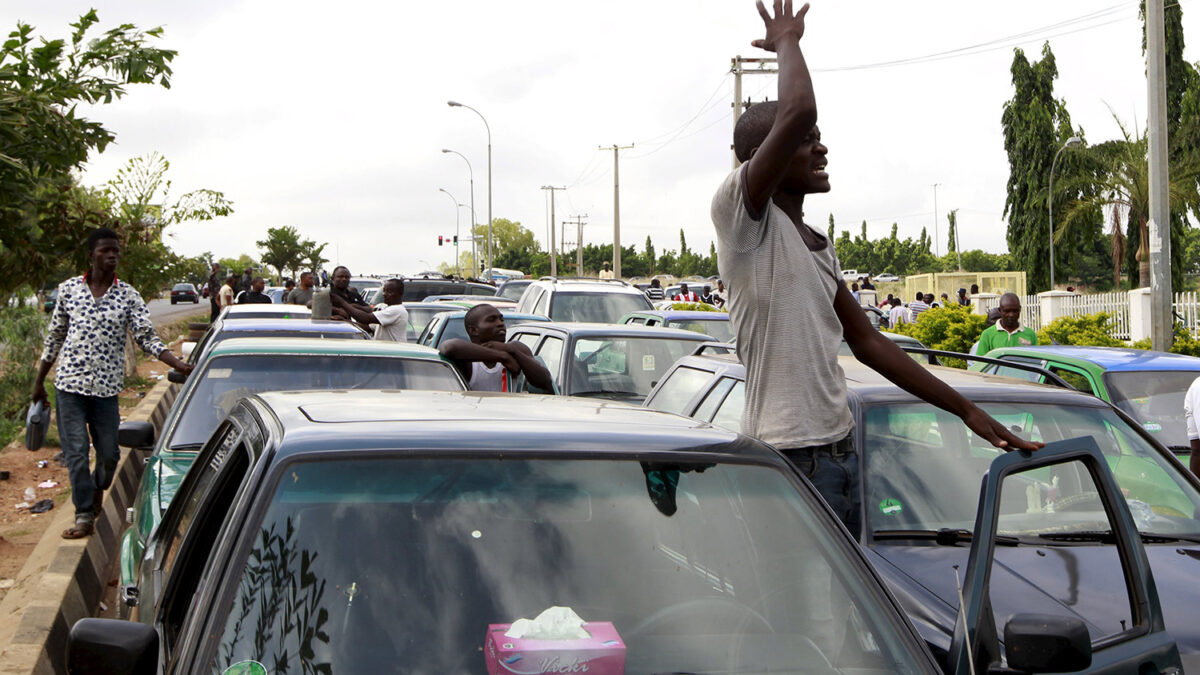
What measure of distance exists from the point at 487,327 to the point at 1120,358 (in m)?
4.19

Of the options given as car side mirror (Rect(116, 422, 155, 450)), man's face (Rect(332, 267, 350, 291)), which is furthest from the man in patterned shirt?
man's face (Rect(332, 267, 350, 291))

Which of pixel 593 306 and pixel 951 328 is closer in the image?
pixel 593 306

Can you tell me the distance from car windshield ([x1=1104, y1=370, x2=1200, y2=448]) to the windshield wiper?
10.9 feet

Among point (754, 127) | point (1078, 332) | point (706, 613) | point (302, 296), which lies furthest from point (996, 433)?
point (302, 296)

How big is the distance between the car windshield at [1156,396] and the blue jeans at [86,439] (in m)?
6.50

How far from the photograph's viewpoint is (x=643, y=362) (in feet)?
31.3

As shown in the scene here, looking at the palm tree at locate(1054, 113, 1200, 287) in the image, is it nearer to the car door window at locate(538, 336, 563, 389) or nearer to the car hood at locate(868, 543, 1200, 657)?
the car door window at locate(538, 336, 563, 389)

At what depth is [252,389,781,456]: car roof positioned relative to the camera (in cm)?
264

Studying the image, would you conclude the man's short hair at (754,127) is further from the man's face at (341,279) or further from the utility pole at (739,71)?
the utility pole at (739,71)

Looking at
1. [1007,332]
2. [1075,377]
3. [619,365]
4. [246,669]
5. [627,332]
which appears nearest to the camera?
[246,669]

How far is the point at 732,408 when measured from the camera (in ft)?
18.1

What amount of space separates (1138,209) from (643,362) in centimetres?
3696

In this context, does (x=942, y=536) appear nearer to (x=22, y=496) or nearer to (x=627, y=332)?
(x=627, y=332)

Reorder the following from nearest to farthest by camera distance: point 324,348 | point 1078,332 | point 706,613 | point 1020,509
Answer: point 706,613 → point 1020,509 → point 324,348 → point 1078,332
